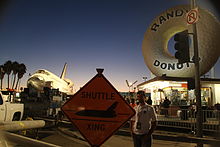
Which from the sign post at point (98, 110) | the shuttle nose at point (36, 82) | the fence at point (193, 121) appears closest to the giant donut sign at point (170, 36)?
the fence at point (193, 121)

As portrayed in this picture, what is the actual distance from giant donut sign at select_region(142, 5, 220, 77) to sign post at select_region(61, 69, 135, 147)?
53.1ft

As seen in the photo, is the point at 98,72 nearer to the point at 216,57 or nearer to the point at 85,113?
the point at 85,113

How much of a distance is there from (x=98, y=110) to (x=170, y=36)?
1913 cm

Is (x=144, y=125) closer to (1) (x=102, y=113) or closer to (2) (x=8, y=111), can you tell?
(1) (x=102, y=113)

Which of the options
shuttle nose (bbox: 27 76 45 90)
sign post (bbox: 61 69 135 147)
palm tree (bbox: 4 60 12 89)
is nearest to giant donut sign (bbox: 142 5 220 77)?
sign post (bbox: 61 69 135 147)

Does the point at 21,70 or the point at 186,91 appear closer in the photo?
the point at 186,91

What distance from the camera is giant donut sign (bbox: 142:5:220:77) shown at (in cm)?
1916

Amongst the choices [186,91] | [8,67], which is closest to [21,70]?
[8,67]

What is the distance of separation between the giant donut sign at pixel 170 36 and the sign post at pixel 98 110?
53.1 ft

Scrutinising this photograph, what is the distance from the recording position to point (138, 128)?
15.6 ft

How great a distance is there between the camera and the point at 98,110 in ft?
11.9

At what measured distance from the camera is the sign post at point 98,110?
350 cm

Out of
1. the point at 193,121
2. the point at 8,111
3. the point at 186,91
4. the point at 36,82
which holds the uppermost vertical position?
the point at 36,82

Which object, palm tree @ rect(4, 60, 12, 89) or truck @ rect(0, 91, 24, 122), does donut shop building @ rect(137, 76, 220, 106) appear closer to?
truck @ rect(0, 91, 24, 122)
